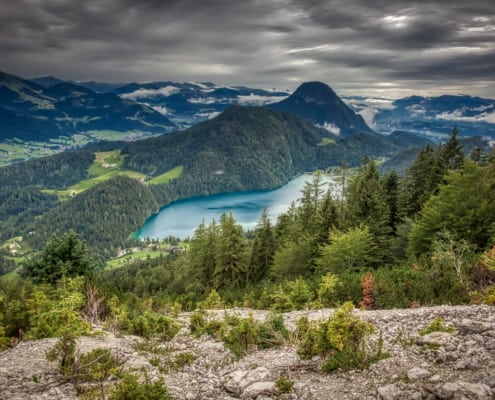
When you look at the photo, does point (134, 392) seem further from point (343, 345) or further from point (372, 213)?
point (372, 213)

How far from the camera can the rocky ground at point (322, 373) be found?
805 centimetres

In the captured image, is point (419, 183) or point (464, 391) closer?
point (464, 391)

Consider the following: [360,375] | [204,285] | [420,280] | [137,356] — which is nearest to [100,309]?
[137,356]

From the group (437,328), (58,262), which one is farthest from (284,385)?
(58,262)

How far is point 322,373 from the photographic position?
31.8ft

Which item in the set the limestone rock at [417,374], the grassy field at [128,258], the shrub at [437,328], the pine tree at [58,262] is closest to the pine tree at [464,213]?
the shrub at [437,328]

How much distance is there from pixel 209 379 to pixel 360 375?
14.5 feet

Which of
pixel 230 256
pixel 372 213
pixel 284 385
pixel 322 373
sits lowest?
pixel 230 256

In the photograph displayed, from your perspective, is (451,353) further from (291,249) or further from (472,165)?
(291,249)

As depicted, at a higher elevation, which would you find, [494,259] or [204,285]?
[494,259]

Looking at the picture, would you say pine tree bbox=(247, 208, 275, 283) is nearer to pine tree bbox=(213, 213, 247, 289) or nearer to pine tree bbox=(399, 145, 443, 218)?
pine tree bbox=(213, 213, 247, 289)

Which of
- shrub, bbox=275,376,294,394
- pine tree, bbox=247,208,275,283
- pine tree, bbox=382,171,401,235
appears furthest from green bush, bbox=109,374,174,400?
pine tree, bbox=382,171,401,235

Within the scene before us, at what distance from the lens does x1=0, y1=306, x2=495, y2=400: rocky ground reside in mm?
8055

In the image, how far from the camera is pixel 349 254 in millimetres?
29812
